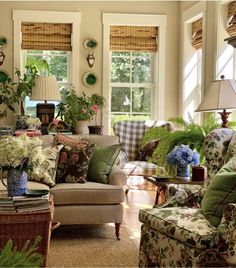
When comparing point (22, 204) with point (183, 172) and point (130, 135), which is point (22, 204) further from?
point (130, 135)

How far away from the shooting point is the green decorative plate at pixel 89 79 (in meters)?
6.89

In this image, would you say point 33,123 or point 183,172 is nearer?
point 183,172

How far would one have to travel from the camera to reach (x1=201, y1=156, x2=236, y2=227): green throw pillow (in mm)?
2797

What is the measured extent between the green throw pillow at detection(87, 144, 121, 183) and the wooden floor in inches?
23.7

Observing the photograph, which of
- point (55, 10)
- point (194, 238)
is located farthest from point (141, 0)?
point (194, 238)

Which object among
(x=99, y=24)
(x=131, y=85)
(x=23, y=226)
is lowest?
(x=23, y=226)

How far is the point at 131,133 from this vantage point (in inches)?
255

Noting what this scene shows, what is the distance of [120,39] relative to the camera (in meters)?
6.99

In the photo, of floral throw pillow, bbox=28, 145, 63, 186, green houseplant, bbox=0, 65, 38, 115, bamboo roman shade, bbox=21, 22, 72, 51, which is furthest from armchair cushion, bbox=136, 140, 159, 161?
floral throw pillow, bbox=28, 145, 63, 186

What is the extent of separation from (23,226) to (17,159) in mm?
450

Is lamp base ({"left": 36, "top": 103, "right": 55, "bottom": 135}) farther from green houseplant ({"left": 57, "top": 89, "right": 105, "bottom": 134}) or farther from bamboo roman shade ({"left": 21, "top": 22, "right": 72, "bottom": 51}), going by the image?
bamboo roman shade ({"left": 21, "top": 22, "right": 72, "bottom": 51})

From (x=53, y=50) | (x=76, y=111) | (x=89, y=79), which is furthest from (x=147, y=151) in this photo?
(x=53, y=50)

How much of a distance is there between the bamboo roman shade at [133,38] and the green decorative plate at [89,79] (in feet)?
1.65

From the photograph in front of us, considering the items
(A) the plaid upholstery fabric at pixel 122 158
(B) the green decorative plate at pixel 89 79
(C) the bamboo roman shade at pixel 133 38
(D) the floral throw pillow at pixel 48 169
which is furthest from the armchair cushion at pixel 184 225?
(C) the bamboo roman shade at pixel 133 38
